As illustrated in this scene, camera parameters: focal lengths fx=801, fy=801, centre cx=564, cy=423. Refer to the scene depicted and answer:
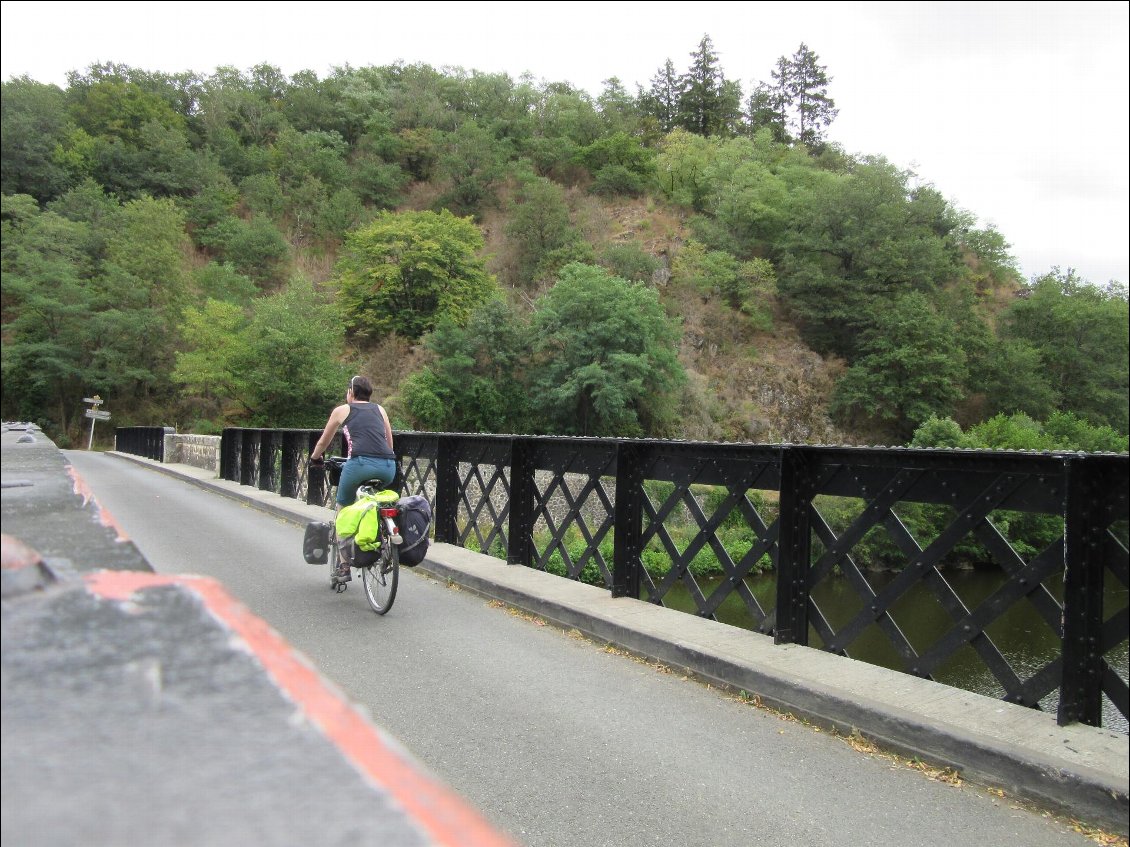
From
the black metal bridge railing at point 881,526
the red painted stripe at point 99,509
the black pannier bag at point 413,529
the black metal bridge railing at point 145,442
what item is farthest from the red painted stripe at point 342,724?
the black metal bridge railing at point 145,442

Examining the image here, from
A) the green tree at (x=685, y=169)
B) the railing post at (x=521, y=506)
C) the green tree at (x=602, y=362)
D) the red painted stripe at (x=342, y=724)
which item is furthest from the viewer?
the green tree at (x=685, y=169)

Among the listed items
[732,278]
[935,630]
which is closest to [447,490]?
[935,630]

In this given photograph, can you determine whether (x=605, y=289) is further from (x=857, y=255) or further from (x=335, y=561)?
(x=335, y=561)

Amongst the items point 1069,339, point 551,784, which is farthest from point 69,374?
point 1069,339

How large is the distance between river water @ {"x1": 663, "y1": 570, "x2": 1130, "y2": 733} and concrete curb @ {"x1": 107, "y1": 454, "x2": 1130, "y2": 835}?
291 inches

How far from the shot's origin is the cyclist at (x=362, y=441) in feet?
22.8

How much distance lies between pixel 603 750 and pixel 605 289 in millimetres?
45081

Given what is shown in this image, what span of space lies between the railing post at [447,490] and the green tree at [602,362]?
35.1 meters

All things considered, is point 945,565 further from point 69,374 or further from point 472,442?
point 69,374

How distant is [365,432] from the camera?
694cm

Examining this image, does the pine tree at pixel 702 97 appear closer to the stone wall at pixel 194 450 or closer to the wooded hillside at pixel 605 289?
the wooded hillside at pixel 605 289

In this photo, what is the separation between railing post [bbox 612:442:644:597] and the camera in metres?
7.03

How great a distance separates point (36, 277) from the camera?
1.76 meters

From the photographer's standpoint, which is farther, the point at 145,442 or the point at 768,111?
the point at 768,111
